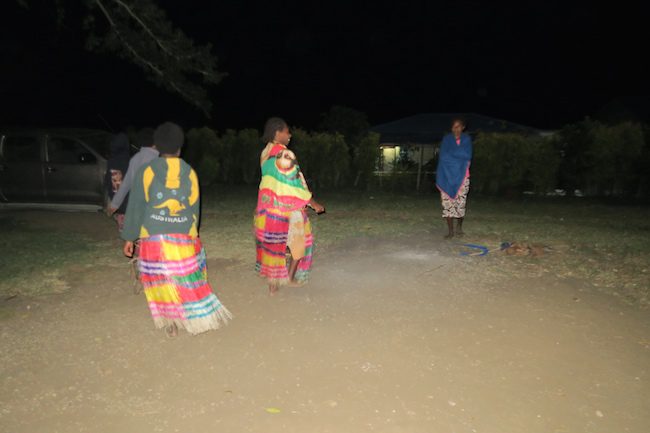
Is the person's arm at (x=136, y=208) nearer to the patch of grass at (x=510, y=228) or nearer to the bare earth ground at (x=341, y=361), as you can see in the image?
the bare earth ground at (x=341, y=361)

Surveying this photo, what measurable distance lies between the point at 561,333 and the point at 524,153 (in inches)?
445

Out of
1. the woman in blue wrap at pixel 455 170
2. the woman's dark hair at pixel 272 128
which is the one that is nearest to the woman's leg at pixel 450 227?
the woman in blue wrap at pixel 455 170

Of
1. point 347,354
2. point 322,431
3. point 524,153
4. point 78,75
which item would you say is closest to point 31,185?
point 347,354

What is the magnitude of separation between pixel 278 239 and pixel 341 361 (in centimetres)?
166

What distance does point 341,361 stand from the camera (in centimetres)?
390

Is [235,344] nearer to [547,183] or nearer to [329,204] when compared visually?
[329,204]

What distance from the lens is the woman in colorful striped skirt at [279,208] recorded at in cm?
512


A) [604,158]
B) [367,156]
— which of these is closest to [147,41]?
[367,156]

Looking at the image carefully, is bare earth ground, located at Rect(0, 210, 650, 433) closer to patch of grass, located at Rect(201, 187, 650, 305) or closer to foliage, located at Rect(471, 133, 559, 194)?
patch of grass, located at Rect(201, 187, 650, 305)

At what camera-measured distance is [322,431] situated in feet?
9.93

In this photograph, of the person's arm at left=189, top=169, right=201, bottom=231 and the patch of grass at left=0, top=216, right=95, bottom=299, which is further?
the patch of grass at left=0, top=216, right=95, bottom=299

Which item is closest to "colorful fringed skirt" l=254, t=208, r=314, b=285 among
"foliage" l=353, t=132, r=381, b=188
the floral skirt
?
the floral skirt

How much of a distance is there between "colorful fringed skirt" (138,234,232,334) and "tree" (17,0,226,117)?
7649 millimetres

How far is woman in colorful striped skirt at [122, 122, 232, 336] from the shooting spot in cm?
406
